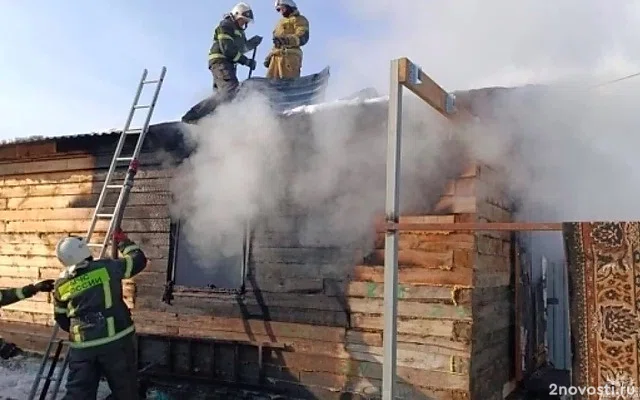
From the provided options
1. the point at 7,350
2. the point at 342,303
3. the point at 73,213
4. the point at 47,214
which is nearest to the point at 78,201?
the point at 73,213

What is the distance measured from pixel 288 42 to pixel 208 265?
11.8 feet

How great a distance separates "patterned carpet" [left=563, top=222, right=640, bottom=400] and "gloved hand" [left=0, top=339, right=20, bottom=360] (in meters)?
6.74

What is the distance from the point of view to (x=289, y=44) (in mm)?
8680

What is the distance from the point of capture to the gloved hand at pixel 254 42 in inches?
339

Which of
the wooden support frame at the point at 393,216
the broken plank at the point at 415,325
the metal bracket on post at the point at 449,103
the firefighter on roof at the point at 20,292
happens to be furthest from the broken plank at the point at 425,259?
the firefighter on roof at the point at 20,292

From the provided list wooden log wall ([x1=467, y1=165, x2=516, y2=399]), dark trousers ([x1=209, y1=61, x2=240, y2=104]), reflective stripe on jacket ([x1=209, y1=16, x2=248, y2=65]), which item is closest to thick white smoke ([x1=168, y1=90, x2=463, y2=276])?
wooden log wall ([x1=467, y1=165, x2=516, y2=399])

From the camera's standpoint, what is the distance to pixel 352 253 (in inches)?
240

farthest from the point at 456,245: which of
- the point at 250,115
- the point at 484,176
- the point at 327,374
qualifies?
the point at 250,115

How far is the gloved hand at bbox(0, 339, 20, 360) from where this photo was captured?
294 inches

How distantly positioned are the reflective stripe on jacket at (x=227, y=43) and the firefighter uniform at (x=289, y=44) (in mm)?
660

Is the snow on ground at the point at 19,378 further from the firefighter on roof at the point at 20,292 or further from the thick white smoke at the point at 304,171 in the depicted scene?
the thick white smoke at the point at 304,171

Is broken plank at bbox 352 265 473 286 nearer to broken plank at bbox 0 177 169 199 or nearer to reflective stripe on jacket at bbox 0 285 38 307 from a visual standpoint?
broken plank at bbox 0 177 169 199

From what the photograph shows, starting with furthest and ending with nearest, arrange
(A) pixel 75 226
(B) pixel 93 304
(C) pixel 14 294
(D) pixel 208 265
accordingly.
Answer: (A) pixel 75 226
(D) pixel 208 265
(C) pixel 14 294
(B) pixel 93 304

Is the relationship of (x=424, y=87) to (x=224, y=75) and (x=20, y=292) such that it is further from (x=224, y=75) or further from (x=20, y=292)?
(x=224, y=75)
